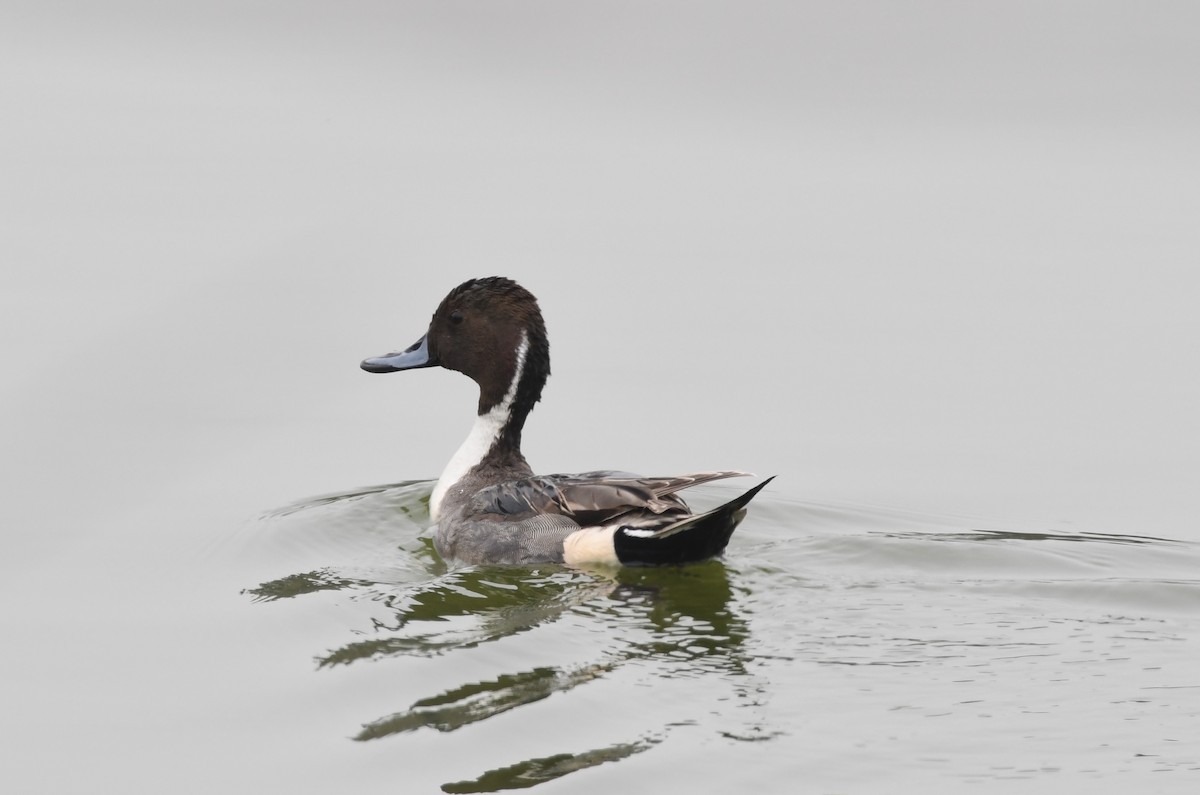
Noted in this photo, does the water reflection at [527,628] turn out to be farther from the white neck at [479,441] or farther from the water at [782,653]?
the white neck at [479,441]

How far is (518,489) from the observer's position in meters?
9.52

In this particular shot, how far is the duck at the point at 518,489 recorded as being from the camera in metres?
8.92

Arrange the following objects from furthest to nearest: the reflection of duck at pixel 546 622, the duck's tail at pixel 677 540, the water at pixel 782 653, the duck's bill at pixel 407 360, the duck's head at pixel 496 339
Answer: the duck's bill at pixel 407 360
the duck's head at pixel 496 339
the duck's tail at pixel 677 540
the reflection of duck at pixel 546 622
the water at pixel 782 653

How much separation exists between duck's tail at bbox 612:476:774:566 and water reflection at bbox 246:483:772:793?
7cm

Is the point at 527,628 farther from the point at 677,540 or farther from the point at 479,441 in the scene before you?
the point at 479,441

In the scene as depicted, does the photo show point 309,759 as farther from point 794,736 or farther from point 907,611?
point 907,611

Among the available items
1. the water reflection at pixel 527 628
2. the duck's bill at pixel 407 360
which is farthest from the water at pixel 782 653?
the duck's bill at pixel 407 360

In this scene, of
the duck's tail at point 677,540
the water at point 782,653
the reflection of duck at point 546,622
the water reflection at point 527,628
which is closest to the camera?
the water at point 782,653

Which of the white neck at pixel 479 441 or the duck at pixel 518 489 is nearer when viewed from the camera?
the duck at pixel 518 489

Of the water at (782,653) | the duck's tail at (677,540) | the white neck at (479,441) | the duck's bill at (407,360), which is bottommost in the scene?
the water at (782,653)

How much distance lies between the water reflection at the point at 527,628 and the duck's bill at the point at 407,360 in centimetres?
103

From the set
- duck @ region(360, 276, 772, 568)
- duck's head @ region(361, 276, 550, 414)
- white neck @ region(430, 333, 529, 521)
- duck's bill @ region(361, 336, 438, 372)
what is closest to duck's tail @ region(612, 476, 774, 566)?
duck @ region(360, 276, 772, 568)

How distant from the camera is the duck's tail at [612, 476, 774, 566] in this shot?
28.8ft

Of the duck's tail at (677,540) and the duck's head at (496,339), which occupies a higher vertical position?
the duck's head at (496,339)
